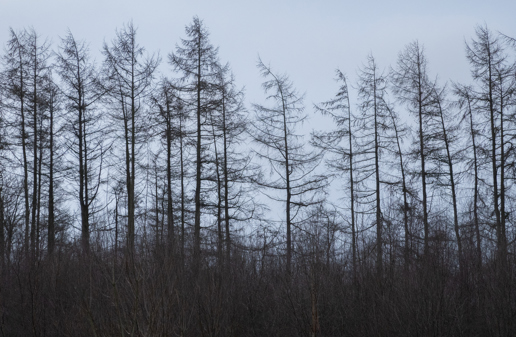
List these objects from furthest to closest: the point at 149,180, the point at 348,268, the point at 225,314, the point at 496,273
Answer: the point at 149,180
the point at 348,268
the point at 496,273
the point at 225,314

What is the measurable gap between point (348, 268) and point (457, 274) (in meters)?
3.60

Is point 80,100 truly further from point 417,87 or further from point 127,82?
point 417,87

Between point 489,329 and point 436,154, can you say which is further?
point 436,154

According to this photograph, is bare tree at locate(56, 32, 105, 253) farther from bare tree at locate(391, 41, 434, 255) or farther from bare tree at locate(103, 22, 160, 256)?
bare tree at locate(391, 41, 434, 255)

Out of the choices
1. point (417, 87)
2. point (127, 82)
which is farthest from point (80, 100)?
point (417, 87)

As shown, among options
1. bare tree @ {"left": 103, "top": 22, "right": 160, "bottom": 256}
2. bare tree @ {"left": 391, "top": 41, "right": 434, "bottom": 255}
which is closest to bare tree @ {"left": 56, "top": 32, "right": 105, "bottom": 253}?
bare tree @ {"left": 103, "top": 22, "right": 160, "bottom": 256}

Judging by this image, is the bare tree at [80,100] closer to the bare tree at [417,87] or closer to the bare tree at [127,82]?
the bare tree at [127,82]

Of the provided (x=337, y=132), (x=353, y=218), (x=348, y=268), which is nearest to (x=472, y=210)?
(x=353, y=218)

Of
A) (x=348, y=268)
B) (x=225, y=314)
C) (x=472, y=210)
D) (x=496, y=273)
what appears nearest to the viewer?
(x=225, y=314)

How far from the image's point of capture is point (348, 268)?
1997 centimetres

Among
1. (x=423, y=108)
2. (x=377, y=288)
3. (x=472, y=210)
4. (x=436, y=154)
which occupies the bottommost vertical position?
(x=377, y=288)

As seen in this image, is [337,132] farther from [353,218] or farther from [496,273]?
[496,273]

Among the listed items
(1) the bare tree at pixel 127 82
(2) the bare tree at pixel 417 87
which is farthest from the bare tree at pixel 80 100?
(2) the bare tree at pixel 417 87

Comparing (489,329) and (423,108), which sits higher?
(423,108)
